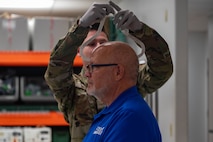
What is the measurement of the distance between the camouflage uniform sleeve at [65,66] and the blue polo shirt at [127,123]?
55cm

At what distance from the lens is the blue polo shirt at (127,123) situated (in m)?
1.68

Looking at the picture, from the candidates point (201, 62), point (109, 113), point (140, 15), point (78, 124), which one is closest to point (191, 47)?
point (201, 62)

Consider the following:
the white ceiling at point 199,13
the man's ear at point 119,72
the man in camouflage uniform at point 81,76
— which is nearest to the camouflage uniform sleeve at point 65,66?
the man in camouflage uniform at point 81,76

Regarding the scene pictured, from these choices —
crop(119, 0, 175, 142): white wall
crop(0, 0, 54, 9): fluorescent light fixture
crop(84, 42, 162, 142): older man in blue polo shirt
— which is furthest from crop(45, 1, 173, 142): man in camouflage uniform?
crop(0, 0, 54, 9): fluorescent light fixture

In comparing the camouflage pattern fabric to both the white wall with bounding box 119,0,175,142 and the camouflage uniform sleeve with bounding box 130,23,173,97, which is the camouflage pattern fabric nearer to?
the camouflage uniform sleeve with bounding box 130,23,173,97

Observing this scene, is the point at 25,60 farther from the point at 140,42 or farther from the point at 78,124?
the point at 140,42

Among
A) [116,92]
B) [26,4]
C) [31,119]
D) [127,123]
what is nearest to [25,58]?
[31,119]

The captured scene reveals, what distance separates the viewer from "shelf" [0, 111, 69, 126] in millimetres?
4629

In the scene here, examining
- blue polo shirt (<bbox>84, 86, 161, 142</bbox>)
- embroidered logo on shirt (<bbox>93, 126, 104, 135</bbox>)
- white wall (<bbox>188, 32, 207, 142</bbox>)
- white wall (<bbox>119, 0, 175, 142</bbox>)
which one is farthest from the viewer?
white wall (<bbox>188, 32, 207, 142</bbox>)

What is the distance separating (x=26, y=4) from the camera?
5.26 m

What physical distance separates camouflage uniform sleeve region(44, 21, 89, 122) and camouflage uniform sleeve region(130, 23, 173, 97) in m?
0.31

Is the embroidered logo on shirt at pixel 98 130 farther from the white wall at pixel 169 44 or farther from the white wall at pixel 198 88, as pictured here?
the white wall at pixel 198 88

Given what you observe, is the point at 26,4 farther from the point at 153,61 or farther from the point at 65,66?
the point at 153,61

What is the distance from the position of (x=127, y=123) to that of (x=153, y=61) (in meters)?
0.83
